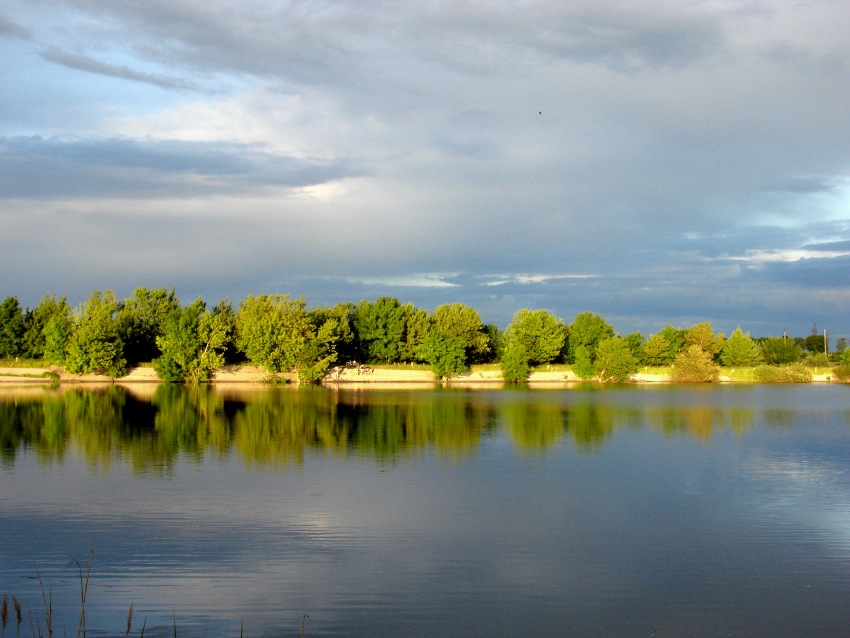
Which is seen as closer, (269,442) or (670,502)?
(670,502)

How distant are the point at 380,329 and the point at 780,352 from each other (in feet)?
158

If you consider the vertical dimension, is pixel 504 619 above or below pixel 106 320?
below

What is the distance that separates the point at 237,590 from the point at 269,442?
1498 cm

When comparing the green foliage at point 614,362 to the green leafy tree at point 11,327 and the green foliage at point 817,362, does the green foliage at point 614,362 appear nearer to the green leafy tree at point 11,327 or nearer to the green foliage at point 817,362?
the green foliage at point 817,362

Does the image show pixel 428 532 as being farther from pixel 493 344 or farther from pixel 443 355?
pixel 493 344

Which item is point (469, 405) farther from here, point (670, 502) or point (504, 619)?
point (504, 619)

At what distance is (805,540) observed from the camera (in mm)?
12492

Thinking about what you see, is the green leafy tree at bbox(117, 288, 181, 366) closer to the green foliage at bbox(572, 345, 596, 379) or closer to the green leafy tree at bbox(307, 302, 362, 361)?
the green leafy tree at bbox(307, 302, 362, 361)

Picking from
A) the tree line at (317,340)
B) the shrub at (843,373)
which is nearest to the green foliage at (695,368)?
the tree line at (317,340)

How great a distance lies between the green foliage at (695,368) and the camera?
78688 mm

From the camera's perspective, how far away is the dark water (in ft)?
30.1

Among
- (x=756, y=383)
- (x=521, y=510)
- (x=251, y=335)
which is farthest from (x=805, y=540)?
(x=756, y=383)

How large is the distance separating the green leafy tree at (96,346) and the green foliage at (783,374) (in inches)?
2395

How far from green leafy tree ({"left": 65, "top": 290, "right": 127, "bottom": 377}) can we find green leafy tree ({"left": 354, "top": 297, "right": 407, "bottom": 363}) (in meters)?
22.6
